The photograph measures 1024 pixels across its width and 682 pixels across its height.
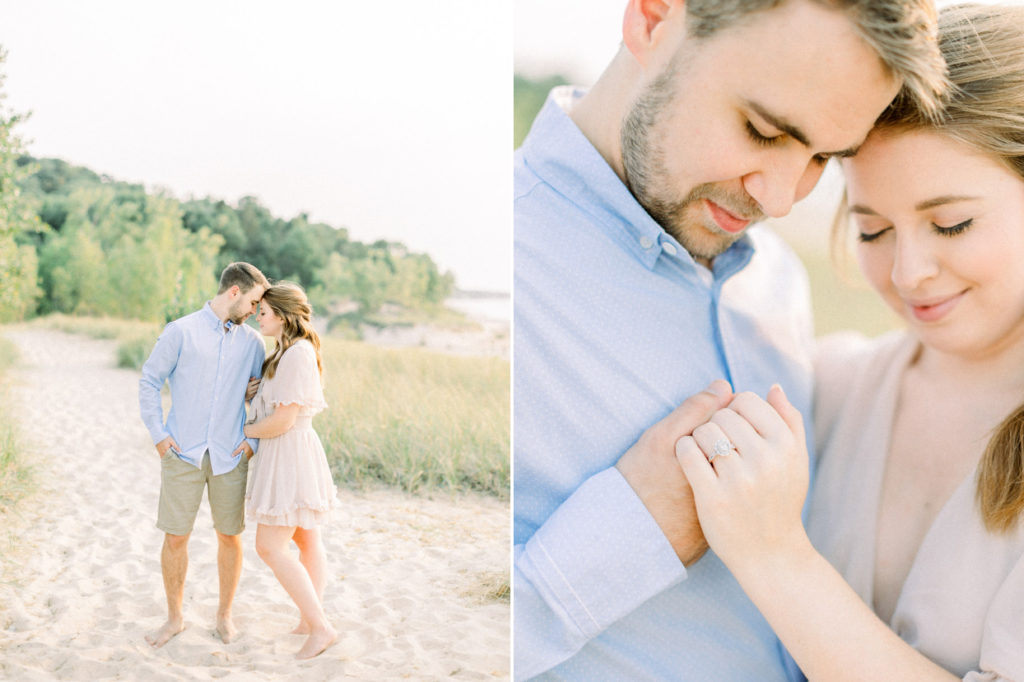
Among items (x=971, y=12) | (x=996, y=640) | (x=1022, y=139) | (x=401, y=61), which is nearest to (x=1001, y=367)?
(x=1022, y=139)

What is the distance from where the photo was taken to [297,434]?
2.30 meters

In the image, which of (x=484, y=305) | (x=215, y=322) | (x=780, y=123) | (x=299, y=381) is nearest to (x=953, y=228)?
(x=780, y=123)

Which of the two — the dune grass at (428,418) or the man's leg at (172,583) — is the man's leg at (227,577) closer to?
the man's leg at (172,583)

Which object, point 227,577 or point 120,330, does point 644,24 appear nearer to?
point 120,330

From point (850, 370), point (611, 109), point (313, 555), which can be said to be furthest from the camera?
point (313, 555)

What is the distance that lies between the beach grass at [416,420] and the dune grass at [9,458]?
0.81 m

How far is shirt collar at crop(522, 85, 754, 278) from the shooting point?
1.55m

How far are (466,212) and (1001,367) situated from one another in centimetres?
158

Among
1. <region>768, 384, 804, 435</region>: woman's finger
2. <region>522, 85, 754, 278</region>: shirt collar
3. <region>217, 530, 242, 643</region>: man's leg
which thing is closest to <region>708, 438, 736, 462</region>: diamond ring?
<region>768, 384, 804, 435</region>: woman's finger

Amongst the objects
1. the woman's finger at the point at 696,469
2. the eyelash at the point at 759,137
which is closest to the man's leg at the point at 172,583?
the woman's finger at the point at 696,469

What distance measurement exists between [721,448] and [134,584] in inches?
68.4

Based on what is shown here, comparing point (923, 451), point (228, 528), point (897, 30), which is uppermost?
point (897, 30)

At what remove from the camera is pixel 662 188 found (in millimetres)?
1540

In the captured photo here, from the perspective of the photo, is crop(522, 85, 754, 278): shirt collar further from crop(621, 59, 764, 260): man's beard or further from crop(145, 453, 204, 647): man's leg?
crop(145, 453, 204, 647): man's leg
